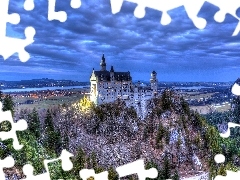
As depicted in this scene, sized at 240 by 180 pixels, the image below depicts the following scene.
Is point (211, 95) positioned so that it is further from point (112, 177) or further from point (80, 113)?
point (112, 177)

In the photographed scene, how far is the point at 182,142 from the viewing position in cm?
4038

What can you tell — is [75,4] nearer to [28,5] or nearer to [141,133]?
[28,5]

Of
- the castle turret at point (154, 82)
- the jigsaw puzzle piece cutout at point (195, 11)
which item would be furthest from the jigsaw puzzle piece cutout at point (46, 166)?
the castle turret at point (154, 82)

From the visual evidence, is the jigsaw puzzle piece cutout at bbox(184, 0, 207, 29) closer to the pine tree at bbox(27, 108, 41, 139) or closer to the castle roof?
the pine tree at bbox(27, 108, 41, 139)

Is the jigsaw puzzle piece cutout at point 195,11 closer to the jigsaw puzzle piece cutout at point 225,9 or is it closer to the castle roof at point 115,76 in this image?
the jigsaw puzzle piece cutout at point 225,9

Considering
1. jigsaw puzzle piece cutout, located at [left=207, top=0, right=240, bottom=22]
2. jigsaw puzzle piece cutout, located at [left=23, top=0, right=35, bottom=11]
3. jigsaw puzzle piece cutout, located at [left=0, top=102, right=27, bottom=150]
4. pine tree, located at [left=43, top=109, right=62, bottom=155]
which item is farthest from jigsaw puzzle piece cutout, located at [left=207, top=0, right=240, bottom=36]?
pine tree, located at [left=43, top=109, right=62, bottom=155]

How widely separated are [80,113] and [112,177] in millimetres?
21408

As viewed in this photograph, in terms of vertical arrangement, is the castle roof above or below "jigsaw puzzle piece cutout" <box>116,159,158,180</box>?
above

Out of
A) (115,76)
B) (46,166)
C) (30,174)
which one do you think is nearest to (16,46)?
(46,166)

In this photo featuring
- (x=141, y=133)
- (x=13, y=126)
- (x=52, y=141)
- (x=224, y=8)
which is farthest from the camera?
(x=141, y=133)

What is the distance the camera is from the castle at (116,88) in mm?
38938

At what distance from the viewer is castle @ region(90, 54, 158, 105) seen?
38938 millimetres

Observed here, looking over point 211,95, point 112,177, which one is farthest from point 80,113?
point 211,95

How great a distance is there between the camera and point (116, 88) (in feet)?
132
